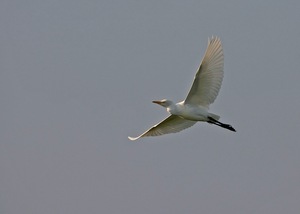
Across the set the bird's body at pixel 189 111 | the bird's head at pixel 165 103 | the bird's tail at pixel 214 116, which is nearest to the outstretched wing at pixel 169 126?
the bird's head at pixel 165 103

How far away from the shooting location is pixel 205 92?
1168 inches

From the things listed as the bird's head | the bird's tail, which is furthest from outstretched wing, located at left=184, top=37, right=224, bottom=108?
the bird's head

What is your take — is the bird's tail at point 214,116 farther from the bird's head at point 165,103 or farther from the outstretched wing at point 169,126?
the outstretched wing at point 169,126

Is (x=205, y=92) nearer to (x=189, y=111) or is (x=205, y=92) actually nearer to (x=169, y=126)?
(x=189, y=111)

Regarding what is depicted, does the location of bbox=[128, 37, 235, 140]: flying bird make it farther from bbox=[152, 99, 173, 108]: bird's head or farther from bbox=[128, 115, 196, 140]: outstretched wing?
bbox=[128, 115, 196, 140]: outstretched wing

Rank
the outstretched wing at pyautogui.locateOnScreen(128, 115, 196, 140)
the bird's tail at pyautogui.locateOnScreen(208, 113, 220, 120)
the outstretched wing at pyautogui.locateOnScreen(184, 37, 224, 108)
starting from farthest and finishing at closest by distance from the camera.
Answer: the outstretched wing at pyautogui.locateOnScreen(128, 115, 196, 140), the bird's tail at pyautogui.locateOnScreen(208, 113, 220, 120), the outstretched wing at pyautogui.locateOnScreen(184, 37, 224, 108)

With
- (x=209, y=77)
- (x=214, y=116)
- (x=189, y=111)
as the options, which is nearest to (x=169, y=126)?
(x=189, y=111)

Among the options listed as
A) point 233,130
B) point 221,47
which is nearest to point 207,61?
point 221,47

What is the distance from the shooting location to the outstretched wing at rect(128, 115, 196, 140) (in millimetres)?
31828

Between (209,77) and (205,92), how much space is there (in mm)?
628

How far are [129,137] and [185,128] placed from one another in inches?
84.0

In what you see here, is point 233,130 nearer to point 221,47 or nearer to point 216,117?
Answer: point 216,117

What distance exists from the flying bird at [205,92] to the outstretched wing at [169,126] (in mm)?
396

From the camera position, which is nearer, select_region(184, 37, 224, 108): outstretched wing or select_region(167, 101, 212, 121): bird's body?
select_region(184, 37, 224, 108): outstretched wing
